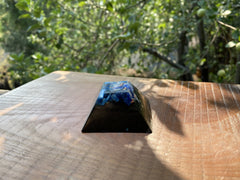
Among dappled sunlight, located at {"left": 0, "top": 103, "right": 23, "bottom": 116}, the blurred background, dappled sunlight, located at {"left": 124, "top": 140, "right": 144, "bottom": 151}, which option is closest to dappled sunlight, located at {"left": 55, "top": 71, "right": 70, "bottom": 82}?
dappled sunlight, located at {"left": 0, "top": 103, "right": 23, "bottom": 116}

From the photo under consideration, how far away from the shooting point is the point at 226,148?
46 centimetres

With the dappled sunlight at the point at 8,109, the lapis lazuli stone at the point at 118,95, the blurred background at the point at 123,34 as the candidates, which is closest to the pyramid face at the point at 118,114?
the lapis lazuli stone at the point at 118,95

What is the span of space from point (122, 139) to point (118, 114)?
69mm

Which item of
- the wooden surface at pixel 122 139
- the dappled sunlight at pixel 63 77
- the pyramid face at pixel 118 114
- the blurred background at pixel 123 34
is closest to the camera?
the wooden surface at pixel 122 139

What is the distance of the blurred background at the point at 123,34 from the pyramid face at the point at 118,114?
608 millimetres

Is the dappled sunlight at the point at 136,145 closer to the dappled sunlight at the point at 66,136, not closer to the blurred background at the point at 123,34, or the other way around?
the dappled sunlight at the point at 66,136

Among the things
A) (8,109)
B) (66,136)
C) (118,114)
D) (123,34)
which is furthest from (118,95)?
(123,34)

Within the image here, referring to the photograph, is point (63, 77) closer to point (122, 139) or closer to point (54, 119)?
point (54, 119)

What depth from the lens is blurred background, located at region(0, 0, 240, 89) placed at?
1.44m

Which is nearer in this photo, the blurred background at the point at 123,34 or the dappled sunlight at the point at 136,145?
the dappled sunlight at the point at 136,145

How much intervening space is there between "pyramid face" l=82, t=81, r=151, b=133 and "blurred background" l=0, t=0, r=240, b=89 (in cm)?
61

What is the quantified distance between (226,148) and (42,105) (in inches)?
18.8

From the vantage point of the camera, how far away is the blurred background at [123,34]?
4.71 feet

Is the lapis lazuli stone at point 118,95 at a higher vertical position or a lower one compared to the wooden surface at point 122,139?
higher
